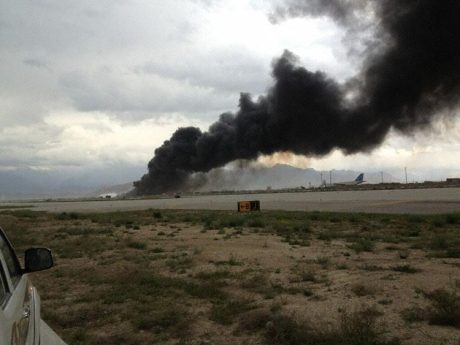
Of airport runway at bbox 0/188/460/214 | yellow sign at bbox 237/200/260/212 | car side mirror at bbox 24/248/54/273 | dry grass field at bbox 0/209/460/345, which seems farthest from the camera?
yellow sign at bbox 237/200/260/212

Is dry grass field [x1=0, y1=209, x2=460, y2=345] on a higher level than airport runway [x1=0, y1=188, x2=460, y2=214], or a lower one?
lower

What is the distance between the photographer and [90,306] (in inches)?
326

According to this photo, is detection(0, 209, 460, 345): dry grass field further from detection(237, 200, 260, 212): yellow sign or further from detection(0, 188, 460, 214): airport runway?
detection(237, 200, 260, 212): yellow sign

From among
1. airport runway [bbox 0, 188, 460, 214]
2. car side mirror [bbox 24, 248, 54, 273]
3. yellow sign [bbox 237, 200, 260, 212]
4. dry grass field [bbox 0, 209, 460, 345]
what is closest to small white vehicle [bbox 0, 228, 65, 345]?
car side mirror [bbox 24, 248, 54, 273]

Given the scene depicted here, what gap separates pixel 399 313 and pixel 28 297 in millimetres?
4970

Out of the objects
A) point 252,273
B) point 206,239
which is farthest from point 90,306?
point 206,239

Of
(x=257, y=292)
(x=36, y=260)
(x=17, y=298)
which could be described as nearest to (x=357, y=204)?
(x=257, y=292)

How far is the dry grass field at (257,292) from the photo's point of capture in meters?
6.26

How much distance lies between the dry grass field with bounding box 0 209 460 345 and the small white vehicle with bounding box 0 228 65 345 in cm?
264

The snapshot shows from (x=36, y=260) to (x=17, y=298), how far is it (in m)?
0.73

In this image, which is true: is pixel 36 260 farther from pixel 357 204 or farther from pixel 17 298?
pixel 357 204

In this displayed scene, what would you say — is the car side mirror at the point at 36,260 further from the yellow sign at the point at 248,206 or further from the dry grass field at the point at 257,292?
the yellow sign at the point at 248,206

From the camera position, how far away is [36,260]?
403cm

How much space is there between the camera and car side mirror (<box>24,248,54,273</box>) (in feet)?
12.9
